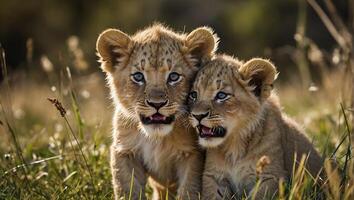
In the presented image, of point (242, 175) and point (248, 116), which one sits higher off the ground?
point (248, 116)

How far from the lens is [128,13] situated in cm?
2850

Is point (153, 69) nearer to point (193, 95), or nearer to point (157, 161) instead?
point (193, 95)

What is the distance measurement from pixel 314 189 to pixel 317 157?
77 cm

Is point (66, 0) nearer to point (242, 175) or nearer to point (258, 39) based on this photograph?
point (258, 39)

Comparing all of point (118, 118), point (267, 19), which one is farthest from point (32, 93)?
point (267, 19)

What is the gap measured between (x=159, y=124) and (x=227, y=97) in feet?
1.81

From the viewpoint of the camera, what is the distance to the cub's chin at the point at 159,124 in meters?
5.84

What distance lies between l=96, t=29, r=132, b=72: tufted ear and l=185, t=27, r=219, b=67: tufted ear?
0.50m

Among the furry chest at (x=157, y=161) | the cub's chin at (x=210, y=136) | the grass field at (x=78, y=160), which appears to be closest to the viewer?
the grass field at (x=78, y=160)

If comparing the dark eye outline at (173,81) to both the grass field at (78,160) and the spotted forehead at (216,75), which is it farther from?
the grass field at (78,160)

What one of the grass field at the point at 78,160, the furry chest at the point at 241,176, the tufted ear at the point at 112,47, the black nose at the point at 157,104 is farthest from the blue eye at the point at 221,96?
the tufted ear at the point at 112,47

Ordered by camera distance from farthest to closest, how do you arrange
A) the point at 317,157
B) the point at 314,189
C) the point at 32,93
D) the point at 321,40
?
the point at 321,40, the point at 32,93, the point at 317,157, the point at 314,189

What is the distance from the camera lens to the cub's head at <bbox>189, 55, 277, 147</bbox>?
5766mm

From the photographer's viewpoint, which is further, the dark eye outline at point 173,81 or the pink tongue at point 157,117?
the dark eye outline at point 173,81
